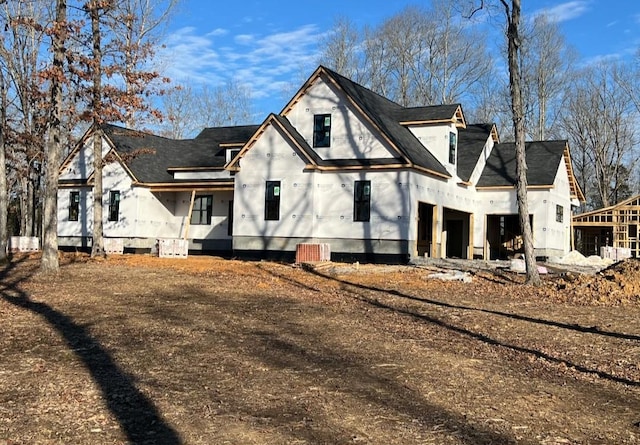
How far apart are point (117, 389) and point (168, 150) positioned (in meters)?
31.0

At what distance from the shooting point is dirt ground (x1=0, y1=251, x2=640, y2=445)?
5.66 m

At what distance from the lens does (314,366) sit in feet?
26.2

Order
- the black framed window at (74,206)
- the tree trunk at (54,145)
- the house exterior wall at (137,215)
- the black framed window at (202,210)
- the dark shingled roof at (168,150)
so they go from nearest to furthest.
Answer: the tree trunk at (54,145) → the house exterior wall at (137,215) → the black framed window at (202,210) → the dark shingled roof at (168,150) → the black framed window at (74,206)

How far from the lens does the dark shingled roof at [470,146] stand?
31306 mm

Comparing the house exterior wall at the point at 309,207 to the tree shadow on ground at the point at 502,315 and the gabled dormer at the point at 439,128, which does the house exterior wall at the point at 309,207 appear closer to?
the gabled dormer at the point at 439,128

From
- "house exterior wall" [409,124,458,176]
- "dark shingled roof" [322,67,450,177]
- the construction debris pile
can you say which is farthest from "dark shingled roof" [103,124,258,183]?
the construction debris pile

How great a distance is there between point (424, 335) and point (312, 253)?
46.4ft

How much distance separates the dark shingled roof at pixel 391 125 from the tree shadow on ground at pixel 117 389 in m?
16.9

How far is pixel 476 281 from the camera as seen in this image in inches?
743

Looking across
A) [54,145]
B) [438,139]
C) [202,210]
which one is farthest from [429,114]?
[54,145]

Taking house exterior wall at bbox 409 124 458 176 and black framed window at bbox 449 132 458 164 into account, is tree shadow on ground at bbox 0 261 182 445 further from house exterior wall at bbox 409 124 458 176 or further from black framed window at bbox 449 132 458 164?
black framed window at bbox 449 132 458 164

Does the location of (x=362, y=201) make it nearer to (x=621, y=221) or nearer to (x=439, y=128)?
(x=439, y=128)

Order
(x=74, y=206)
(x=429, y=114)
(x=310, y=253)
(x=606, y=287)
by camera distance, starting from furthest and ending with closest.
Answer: (x=74, y=206)
(x=429, y=114)
(x=310, y=253)
(x=606, y=287)

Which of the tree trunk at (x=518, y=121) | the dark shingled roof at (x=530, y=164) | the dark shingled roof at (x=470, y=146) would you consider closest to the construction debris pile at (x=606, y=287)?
the tree trunk at (x=518, y=121)
